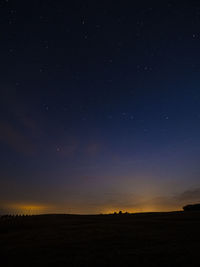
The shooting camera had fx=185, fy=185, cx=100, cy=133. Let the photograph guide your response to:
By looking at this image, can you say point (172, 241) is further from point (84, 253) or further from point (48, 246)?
point (48, 246)

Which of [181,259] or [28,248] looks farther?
[28,248]

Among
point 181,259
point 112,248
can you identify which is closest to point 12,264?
point 112,248

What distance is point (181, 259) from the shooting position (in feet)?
17.2

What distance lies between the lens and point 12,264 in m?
5.54

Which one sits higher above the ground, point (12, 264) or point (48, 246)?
point (48, 246)

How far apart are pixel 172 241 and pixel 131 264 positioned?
10.6 ft

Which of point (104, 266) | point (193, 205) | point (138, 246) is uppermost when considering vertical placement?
point (193, 205)

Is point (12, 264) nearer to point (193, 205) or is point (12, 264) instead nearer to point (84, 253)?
point (84, 253)

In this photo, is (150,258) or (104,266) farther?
(150,258)

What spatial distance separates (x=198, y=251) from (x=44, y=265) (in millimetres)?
4758

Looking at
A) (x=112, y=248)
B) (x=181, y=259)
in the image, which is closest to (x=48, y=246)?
(x=112, y=248)

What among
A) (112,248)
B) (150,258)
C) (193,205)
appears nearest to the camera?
(150,258)

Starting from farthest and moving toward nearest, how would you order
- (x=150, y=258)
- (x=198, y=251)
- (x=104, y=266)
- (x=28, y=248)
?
1. (x=28, y=248)
2. (x=198, y=251)
3. (x=150, y=258)
4. (x=104, y=266)

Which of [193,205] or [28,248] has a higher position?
[193,205]
